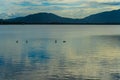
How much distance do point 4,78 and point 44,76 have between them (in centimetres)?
300

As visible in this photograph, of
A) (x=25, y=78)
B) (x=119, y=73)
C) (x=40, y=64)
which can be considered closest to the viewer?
(x=25, y=78)

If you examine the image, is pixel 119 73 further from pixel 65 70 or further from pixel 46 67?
pixel 46 67

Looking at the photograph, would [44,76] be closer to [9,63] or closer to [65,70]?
[65,70]

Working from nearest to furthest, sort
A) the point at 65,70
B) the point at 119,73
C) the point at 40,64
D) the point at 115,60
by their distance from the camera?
the point at 119,73 < the point at 65,70 < the point at 40,64 < the point at 115,60

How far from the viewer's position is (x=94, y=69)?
32.5 meters

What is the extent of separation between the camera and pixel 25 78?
1081 inches

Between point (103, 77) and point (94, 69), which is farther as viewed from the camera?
point (94, 69)

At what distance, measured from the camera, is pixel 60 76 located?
2844 cm

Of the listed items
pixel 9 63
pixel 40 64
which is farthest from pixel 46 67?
pixel 9 63

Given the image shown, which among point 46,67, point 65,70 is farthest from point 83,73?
point 46,67

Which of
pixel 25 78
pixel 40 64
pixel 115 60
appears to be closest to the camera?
pixel 25 78

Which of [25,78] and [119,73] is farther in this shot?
[119,73]

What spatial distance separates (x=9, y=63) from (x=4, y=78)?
8913mm

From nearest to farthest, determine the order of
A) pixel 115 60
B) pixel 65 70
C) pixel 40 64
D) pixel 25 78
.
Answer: pixel 25 78 → pixel 65 70 → pixel 40 64 → pixel 115 60
